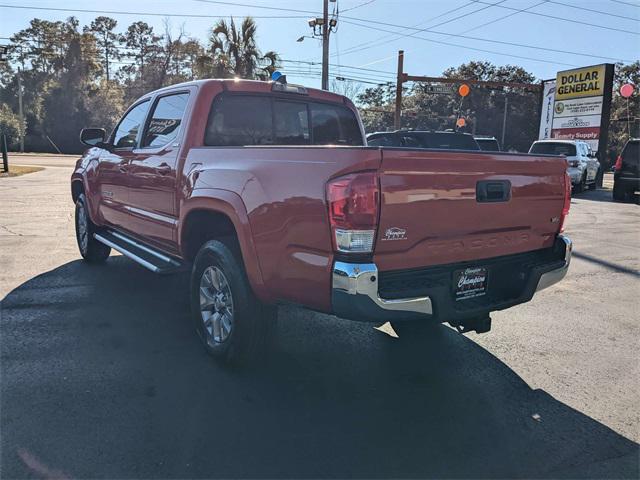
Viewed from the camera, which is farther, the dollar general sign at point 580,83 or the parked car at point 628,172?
the dollar general sign at point 580,83

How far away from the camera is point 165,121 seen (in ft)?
15.4

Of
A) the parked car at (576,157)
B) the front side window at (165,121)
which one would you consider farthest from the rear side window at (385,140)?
the parked car at (576,157)

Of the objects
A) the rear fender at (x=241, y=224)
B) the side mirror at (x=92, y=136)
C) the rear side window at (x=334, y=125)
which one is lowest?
the rear fender at (x=241, y=224)

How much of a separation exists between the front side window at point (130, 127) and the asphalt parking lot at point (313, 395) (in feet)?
5.17

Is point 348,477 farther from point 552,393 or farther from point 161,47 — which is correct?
point 161,47

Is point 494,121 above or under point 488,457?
above

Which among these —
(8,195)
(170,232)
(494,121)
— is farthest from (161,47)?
(170,232)

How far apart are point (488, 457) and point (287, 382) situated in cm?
136

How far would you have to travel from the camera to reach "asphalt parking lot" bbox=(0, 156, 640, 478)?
8.60ft

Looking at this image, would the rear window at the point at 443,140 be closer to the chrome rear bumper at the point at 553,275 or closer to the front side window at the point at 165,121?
the front side window at the point at 165,121

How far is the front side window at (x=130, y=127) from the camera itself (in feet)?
17.3

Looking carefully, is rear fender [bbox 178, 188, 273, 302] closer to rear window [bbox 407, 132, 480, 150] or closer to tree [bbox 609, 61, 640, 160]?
rear window [bbox 407, 132, 480, 150]

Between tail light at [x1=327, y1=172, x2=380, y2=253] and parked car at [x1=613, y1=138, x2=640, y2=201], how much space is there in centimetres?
1530

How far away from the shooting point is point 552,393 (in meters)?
3.41
